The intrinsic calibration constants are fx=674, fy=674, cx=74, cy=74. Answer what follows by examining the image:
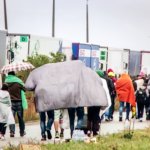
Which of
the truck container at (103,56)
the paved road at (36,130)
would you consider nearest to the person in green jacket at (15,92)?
the paved road at (36,130)

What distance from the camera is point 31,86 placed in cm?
1399

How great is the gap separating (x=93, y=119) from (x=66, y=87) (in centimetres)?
104

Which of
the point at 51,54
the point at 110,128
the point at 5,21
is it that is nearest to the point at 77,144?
the point at 110,128

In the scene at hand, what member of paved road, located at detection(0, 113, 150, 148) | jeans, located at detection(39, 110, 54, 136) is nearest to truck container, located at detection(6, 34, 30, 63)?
paved road, located at detection(0, 113, 150, 148)

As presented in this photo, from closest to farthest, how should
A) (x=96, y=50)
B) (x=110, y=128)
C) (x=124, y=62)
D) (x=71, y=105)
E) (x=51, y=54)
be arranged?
(x=71, y=105), (x=110, y=128), (x=51, y=54), (x=96, y=50), (x=124, y=62)

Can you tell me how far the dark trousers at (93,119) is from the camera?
14031 mm

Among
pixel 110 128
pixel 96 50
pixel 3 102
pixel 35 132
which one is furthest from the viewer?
pixel 96 50

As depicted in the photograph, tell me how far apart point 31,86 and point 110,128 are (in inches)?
264

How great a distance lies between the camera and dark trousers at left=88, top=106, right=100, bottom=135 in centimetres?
1403

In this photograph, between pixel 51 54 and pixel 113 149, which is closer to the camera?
pixel 113 149

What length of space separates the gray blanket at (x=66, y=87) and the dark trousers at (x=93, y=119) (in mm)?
367

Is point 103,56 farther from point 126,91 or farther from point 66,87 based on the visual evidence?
point 66,87

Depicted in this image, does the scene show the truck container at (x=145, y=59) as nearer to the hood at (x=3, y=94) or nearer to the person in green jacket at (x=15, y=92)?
the person in green jacket at (x=15, y=92)

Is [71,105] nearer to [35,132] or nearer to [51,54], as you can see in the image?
[35,132]
